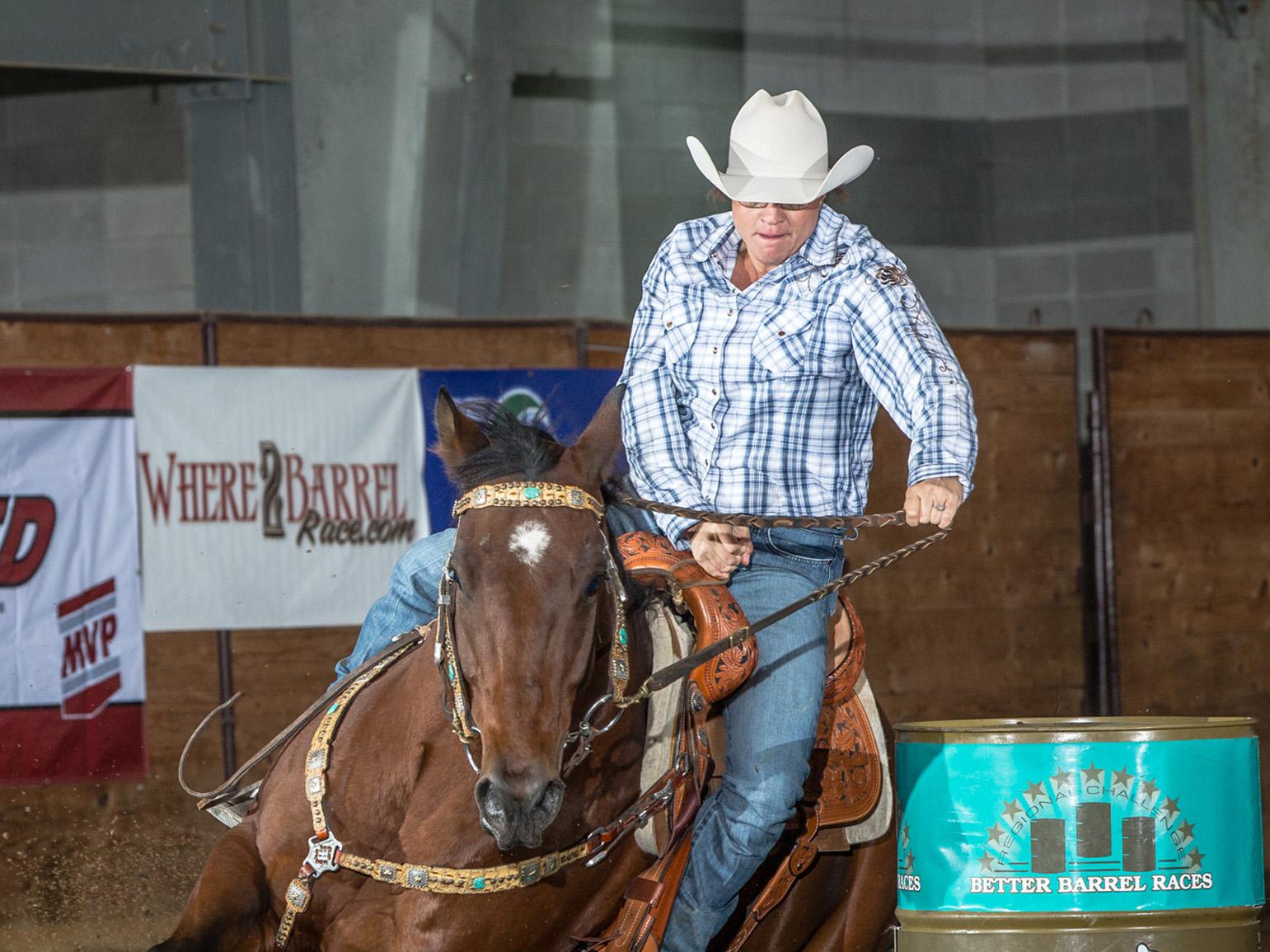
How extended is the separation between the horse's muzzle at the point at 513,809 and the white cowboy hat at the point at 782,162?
4.62 ft

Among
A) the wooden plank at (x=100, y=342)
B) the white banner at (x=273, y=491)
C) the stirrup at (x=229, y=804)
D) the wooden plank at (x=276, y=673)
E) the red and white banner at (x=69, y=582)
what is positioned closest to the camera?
the stirrup at (x=229, y=804)

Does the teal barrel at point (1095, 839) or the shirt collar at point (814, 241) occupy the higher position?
the shirt collar at point (814, 241)

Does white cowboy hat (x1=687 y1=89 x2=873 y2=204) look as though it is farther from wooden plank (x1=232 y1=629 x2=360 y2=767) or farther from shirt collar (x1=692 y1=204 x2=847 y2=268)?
wooden plank (x1=232 y1=629 x2=360 y2=767)

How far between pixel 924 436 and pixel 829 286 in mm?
423

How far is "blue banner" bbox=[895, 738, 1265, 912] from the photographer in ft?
10.5

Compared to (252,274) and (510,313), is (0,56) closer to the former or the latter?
(252,274)

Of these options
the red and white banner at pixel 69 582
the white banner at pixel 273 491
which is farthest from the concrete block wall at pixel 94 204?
the red and white banner at pixel 69 582

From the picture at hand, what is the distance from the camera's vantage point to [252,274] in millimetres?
8977

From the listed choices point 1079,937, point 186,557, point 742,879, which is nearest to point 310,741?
point 742,879

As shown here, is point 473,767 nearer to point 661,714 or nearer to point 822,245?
point 661,714

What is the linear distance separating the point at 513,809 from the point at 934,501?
1065 millimetres

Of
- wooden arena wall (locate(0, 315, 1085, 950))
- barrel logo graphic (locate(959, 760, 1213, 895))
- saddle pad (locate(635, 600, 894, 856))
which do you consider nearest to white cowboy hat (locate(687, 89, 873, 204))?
saddle pad (locate(635, 600, 894, 856))

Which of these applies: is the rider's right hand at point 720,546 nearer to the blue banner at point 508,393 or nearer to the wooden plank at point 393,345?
the blue banner at point 508,393

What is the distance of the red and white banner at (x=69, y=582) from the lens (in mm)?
6316
